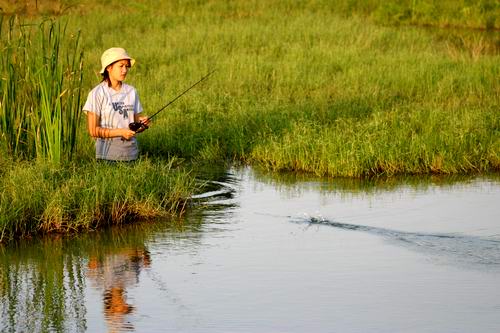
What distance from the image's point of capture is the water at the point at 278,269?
20.7ft

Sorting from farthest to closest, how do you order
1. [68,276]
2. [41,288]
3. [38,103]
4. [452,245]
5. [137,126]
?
[38,103]
[137,126]
[452,245]
[68,276]
[41,288]

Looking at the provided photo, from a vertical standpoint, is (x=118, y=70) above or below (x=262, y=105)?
above

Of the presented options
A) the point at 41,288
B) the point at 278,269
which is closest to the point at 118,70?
the point at 278,269

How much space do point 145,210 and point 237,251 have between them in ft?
3.93

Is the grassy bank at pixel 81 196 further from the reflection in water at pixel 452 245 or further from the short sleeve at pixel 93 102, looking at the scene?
the reflection in water at pixel 452 245

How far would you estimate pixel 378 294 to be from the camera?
684 cm

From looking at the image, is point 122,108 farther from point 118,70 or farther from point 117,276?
point 117,276

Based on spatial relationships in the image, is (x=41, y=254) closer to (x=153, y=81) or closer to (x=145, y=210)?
(x=145, y=210)

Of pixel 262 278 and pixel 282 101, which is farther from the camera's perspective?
pixel 282 101

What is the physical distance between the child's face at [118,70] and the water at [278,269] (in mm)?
1272

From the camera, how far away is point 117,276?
735 cm

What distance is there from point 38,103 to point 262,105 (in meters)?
5.00

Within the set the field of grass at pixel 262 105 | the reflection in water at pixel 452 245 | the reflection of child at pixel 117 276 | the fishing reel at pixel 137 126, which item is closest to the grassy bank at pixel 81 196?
the field of grass at pixel 262 105

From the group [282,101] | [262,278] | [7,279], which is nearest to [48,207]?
[7,279]
